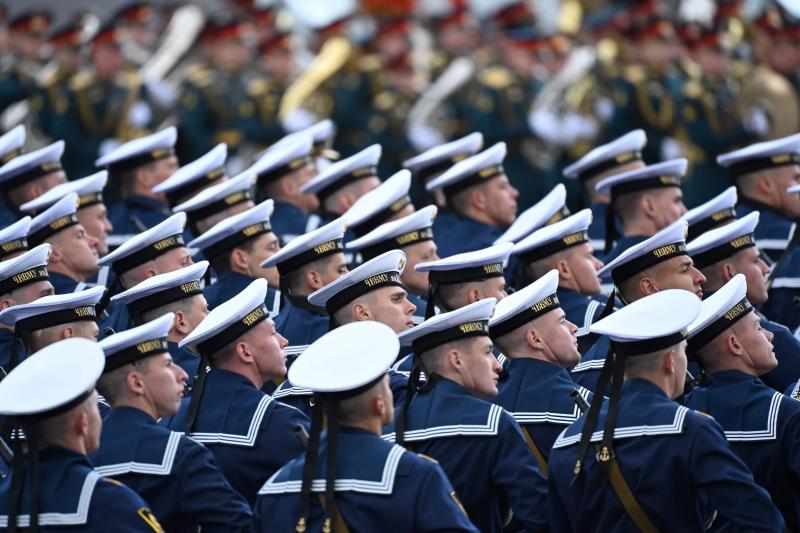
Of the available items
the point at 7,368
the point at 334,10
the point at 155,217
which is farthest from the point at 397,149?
the point at 7,368

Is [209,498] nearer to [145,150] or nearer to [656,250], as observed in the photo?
[656,250]

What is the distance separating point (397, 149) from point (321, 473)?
1045cm

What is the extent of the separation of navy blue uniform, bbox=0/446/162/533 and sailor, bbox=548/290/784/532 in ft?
4.37

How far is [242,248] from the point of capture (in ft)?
24.5

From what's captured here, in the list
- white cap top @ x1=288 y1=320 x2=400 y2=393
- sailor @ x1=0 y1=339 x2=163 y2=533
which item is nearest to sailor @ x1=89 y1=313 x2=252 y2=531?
sailor @ x1=0 y1=339 x2=163 y2=533

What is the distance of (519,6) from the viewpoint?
16.4 meters

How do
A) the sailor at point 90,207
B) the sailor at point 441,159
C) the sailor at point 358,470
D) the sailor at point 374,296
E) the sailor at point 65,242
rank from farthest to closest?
the sailor at point 441,159, the sailor at point 90,207, the sailor at point 65,242, the sailor at point 374,296, the sailor at point 358,470

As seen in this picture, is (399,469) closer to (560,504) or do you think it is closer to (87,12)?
(560,504)

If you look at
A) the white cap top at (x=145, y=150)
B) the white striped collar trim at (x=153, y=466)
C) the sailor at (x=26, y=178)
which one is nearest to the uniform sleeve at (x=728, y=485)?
the white striped collar trim at (x=153, y=466)

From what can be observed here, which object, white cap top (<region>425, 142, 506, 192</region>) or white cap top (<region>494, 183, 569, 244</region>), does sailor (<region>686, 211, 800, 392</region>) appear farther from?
white cap top (<region>425, 142, 506, 192</region>)

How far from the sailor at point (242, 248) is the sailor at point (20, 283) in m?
0.94

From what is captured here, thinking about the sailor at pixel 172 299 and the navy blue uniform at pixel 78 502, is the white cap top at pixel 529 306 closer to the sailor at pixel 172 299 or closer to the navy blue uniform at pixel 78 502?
the sailor at pixel 172 299

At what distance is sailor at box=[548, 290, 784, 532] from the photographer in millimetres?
4902

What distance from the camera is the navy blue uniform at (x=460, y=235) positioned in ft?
28.4
